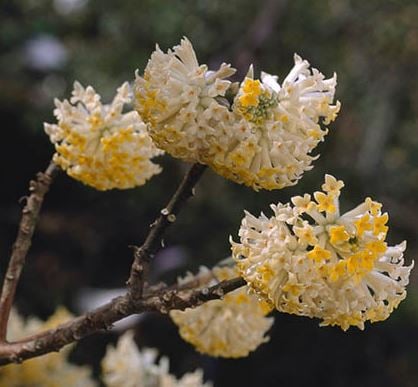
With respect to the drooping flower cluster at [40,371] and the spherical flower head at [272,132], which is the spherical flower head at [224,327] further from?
the drooping flower cluster at [40,371]

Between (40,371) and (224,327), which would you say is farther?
(40,371)

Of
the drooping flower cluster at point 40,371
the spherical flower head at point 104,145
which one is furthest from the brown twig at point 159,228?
the drooping flower cluster at point 40,371

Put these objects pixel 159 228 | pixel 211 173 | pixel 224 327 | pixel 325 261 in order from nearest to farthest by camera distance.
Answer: pixel 325 261 → pixel 159 228 → pixel 224 327 → pixel 211 173

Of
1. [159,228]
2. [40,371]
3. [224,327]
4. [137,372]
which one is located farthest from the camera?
[40,371]

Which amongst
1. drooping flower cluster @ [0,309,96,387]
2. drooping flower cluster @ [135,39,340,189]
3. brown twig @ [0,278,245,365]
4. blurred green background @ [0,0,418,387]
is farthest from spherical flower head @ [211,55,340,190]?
blurred green background @ [0,0,418,387]

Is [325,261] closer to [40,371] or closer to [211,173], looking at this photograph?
[40,371]

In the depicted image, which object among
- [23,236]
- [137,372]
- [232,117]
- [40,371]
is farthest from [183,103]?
[40,371]

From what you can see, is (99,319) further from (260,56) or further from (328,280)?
(260,56)

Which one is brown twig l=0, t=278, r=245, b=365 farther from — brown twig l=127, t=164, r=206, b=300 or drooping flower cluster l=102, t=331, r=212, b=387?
drooping flower cluster l=102, t=331, r=212, b=387
